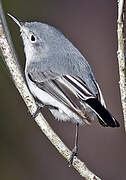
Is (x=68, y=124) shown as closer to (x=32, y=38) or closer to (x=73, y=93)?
(x=32, y=38)

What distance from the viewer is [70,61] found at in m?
2.60

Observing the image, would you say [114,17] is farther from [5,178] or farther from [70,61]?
[70,61]

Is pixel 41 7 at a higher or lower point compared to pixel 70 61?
lower

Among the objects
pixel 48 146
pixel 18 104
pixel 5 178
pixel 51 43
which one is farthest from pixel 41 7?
pixel 51 43

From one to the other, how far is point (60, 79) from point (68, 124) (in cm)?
185

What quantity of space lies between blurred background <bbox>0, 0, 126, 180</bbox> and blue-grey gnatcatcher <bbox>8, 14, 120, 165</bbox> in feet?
4.43

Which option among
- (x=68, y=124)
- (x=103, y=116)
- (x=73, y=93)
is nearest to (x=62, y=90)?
(x=73, y=93)

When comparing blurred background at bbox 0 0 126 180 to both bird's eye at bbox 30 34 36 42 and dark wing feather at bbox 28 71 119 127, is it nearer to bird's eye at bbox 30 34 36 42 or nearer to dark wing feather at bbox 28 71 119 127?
bird's eye at bbox 30 34 36 42

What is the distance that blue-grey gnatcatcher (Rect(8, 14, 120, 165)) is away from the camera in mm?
2293

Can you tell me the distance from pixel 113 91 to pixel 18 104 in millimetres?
794

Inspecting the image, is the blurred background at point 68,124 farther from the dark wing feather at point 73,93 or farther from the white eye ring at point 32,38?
the dark wing feather at point 73,93

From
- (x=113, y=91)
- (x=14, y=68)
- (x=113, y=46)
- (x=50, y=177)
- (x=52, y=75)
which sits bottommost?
(x=50, y=177)

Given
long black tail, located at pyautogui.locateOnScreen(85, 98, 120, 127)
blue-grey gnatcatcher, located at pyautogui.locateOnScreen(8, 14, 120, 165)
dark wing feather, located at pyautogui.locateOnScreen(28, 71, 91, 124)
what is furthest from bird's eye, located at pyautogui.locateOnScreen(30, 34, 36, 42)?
long black tail, located at pyautogui.locateOnScreen(85, 98, 120, 127)

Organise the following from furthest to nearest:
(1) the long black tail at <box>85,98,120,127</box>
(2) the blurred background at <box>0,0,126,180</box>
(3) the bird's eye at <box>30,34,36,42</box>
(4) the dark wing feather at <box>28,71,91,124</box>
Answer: (2) the blurred background at <box>0,0,126,180</box>
(3) the bird's eye at <box>30,34,36,42</box>
(4) the dark wing feather at <box>28,71,91,124</box>
(1) the long black tail at <box>85,98,120,127</box>
